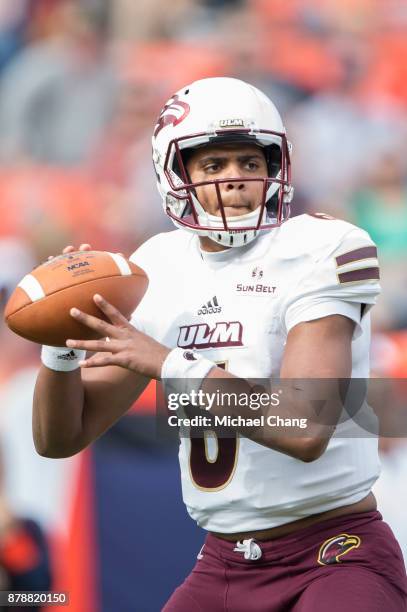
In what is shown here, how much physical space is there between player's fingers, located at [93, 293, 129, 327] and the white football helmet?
0.46 metres

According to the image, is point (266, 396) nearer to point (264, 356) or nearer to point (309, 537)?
point (264, 356)

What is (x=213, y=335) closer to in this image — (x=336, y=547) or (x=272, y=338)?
(x=272, y=338)

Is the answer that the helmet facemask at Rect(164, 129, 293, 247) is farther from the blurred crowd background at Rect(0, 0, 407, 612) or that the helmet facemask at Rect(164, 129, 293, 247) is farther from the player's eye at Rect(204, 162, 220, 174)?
the blurred crowd background at Rect(0, 0, 407, 612)

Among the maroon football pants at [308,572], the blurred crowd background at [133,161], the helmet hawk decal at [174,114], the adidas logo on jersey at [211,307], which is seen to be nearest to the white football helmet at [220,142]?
the helmet hawk decal at [174,114]

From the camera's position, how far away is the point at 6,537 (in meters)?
4.50

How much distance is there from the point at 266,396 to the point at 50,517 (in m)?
2.51

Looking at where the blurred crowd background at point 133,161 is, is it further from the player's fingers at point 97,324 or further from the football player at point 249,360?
the player's fingers at point 97,324

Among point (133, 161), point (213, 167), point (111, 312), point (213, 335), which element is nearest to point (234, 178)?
point (213, 167)

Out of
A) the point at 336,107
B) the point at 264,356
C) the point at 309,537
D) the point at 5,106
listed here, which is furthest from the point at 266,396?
the point at 5,106

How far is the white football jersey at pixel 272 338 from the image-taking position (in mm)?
2443

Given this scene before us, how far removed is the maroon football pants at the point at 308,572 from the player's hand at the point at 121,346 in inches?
22.4

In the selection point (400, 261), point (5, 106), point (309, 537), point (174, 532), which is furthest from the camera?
point (5, 106)

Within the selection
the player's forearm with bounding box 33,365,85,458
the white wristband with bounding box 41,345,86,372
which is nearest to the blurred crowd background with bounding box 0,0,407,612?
the player's forearm with bounding box 33,365,85,458

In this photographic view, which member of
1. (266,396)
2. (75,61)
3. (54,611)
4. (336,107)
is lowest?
(54,611)
